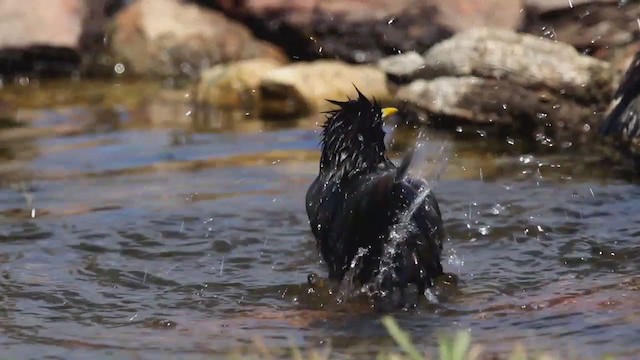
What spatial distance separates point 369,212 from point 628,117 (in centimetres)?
312

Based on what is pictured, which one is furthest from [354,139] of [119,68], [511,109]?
[119,68]

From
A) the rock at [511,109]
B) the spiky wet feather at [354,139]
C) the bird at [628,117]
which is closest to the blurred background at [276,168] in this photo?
the rock at [511,109]

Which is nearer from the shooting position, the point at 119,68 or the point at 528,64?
the point at 528,64

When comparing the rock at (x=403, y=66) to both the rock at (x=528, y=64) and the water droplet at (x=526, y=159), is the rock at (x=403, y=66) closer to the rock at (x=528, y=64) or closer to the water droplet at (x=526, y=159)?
the rock at (x=528, y=64)

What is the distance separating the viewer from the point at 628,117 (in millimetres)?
7910

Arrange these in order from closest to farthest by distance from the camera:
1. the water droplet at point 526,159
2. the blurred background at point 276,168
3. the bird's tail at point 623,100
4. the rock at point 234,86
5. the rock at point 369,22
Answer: the blurred background at point 276,168 → the bird's tail at point 623,100 → the water droplet at point 526,159 → the rock at point 234,86 → the rock at point 369,22

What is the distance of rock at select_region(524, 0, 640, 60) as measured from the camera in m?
10.6

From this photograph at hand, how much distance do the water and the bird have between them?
26 centimetres

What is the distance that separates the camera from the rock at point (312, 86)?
10.5 metres

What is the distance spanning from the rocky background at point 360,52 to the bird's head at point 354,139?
356 cm

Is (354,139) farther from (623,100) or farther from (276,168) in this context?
(276,168)

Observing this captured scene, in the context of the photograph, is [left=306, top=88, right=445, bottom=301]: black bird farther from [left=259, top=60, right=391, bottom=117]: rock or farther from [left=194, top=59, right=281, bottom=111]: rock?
[left=194, top=59, right=281, bottom=111]: rock

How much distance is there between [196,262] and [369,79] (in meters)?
4.41

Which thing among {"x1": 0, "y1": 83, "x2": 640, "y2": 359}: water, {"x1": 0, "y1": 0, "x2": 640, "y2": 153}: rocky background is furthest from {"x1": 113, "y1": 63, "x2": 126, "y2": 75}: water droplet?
{"x1": 0, "y1": 83, "x2": 640, "y2": 359}: water
